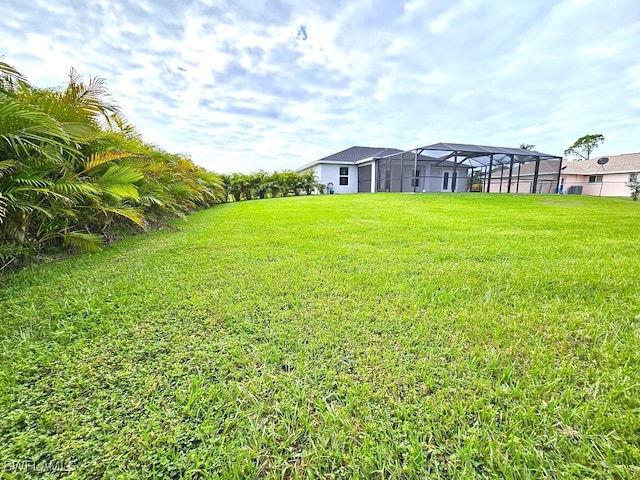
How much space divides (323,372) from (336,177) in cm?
1935

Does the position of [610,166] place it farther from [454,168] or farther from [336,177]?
[336,177]

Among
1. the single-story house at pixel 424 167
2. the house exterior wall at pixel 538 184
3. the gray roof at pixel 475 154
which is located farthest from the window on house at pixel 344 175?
the house exterior wall at pixel 538 184

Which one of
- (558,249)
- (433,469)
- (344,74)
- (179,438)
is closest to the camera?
(433,469)

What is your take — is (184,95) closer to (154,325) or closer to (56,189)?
(56,189)

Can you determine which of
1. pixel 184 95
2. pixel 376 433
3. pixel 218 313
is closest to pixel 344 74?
pixel 184 95

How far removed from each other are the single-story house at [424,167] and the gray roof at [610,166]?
10402 mm

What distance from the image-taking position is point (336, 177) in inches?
781

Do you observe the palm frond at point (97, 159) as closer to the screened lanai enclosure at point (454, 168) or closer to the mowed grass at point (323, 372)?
the mowed grass at point (323, 372)

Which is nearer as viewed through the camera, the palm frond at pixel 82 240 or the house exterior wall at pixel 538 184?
the palm frond at pixel 82 240

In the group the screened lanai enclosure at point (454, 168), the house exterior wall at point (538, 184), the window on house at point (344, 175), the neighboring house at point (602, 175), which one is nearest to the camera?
the screened lanai enclosure at point (454, 168)

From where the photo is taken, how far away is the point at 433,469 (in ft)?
2.83

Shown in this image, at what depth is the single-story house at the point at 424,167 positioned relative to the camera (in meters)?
14.8

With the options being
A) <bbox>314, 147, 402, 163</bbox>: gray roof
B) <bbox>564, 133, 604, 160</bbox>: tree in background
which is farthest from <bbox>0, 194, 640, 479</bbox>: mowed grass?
<bbox>564, 133, 604, 160</bbox>: tree in background

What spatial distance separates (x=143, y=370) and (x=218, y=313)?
1.88ft
